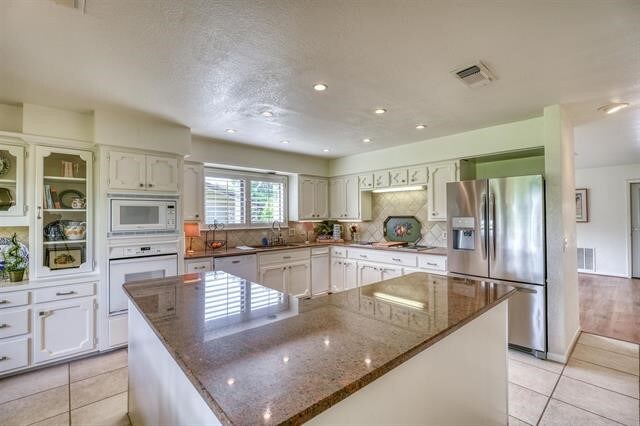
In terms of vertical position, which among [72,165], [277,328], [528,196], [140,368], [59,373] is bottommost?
[59,373]

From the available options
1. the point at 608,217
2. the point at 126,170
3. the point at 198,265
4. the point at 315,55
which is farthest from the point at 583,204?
the point at 126,170

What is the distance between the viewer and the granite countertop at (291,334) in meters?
0.76

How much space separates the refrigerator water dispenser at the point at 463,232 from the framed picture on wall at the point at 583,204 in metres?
5.13

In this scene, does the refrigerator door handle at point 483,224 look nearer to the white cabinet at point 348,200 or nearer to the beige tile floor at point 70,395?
the white cabinet at point 348,200

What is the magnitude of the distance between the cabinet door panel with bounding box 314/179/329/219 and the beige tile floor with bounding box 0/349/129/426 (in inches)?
134

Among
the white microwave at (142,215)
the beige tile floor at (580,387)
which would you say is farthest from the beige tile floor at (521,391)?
the white microwave at (142,215)

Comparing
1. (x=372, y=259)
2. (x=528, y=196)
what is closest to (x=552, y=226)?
(x=528, y=196)

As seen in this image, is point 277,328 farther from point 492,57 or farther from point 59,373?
point 59,373

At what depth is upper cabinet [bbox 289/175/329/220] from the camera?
16.8 ft

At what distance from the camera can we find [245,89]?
7.98 feet

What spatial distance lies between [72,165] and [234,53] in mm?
2284

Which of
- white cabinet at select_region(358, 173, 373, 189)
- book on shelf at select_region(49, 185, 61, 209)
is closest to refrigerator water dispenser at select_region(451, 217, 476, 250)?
white cabinet at select_region(358, 173, 373, 189)

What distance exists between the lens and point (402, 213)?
16.0ft

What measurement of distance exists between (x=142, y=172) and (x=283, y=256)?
7.02 ft
